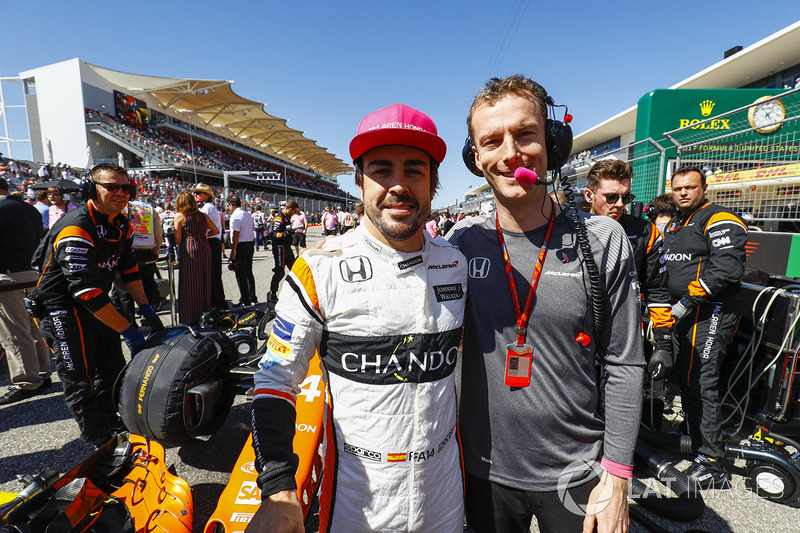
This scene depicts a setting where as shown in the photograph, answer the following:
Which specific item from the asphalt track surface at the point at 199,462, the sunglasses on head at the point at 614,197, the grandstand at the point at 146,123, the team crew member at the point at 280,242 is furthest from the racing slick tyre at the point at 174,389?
the grandstand at the point at 146,123

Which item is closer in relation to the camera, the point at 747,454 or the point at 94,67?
the point at 747,454

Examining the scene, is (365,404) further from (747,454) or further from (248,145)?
(248,145)

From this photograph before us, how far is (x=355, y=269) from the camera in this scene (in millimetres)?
1216

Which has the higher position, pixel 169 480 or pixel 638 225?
pixel 638 225

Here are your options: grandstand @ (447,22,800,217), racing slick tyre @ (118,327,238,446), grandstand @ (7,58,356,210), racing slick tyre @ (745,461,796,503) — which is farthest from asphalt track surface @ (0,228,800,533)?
grandstand @ (7,58,356,210)

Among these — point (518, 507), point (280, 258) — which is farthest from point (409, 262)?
point (280, 258)

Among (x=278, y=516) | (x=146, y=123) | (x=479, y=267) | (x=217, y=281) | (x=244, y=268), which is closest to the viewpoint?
(x=278, y=516)

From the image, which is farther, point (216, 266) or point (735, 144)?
point (216, 266)

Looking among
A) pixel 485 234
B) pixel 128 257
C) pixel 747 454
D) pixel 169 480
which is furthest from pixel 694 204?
pixel 128 257

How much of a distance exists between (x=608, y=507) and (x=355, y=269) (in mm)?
1138

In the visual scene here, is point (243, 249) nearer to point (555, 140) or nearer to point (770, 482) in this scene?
point (555, 140)

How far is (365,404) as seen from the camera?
116 centimetres

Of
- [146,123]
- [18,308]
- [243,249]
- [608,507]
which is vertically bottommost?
[608,507]

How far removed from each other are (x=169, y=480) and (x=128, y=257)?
2009 mm
